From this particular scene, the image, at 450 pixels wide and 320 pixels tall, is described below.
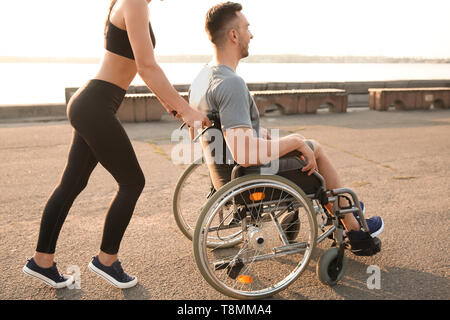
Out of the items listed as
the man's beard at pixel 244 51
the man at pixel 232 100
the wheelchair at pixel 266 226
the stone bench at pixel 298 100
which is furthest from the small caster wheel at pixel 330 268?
the stone bench at pixel 298 100

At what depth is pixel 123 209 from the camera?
2455mm

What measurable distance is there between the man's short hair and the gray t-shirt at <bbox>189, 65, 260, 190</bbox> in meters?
0.19

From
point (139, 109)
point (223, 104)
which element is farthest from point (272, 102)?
point (223, 104)

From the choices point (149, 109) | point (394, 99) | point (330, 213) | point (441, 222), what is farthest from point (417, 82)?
point (330, 213)

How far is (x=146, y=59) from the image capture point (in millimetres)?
2146

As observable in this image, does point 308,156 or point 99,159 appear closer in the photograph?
point 99,159

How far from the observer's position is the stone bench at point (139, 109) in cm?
856

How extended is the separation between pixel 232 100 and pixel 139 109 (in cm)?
673

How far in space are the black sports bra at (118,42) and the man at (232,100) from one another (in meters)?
0.39

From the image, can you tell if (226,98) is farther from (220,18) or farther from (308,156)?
(308,156)

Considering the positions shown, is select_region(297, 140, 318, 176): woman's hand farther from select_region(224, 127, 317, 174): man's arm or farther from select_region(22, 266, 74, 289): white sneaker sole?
select_region(22, 266, 74, 289): white sneaker sole

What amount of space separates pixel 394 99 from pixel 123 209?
10.1 m

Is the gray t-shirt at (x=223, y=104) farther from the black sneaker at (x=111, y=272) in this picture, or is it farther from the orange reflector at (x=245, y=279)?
the black sneaker at (x=111, y=272)
